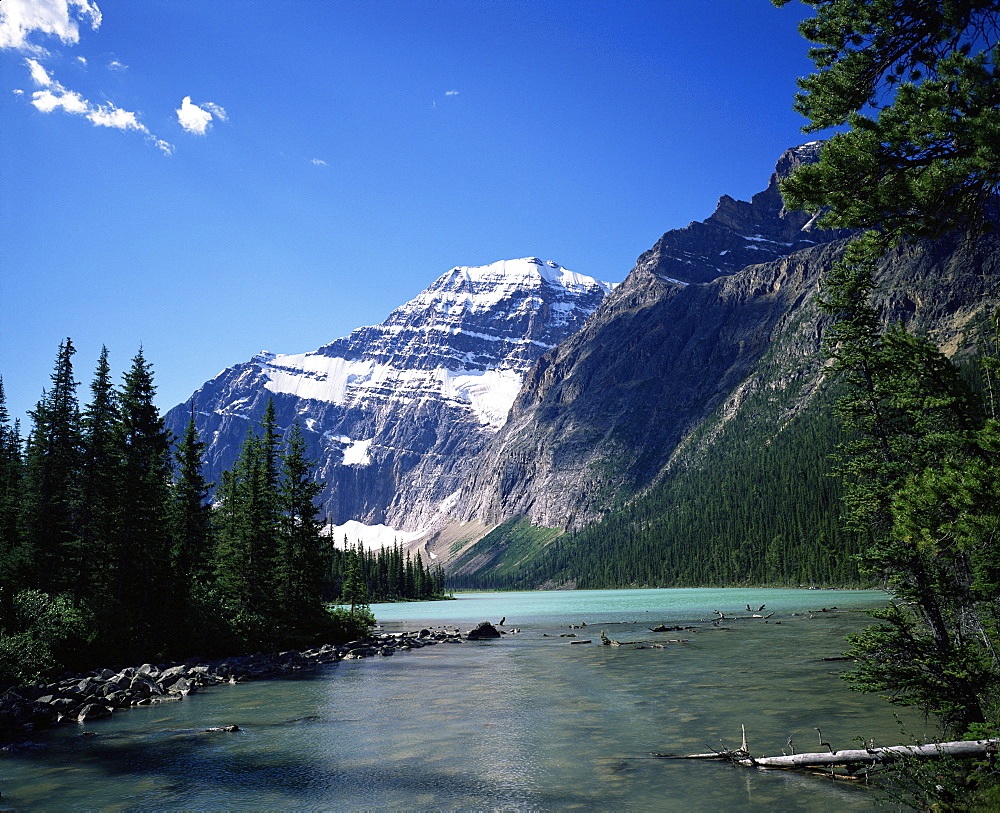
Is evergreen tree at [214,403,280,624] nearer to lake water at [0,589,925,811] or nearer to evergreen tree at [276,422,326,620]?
evergreen tree at [276,422,326,620]

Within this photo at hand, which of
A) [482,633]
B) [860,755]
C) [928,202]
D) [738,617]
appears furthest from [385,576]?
[928,202]

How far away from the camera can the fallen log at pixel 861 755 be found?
13.8 meters

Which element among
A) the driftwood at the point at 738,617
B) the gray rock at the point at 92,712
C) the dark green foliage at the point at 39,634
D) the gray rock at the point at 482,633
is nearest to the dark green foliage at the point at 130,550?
the dark green foliage at the point at 39,634

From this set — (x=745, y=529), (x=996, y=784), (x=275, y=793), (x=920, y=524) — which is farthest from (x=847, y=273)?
(x=745, y=529)

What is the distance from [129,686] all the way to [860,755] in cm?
3315

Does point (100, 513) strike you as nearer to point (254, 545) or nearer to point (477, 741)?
point (254, 545)

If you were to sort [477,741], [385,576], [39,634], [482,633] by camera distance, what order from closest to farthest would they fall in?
[477,741], [39,634], [482,633], [385,576]

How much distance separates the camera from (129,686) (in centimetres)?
3309

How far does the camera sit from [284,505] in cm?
5572

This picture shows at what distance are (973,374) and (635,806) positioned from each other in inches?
6994

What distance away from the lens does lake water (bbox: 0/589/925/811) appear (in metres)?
16.9

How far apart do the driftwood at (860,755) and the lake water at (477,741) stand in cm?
47

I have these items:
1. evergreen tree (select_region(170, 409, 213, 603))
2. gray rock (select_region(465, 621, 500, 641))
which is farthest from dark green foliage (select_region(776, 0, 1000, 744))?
gray rock (select_region(465, 621, 500, 641))

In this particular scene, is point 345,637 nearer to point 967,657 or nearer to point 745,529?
point 967,657
